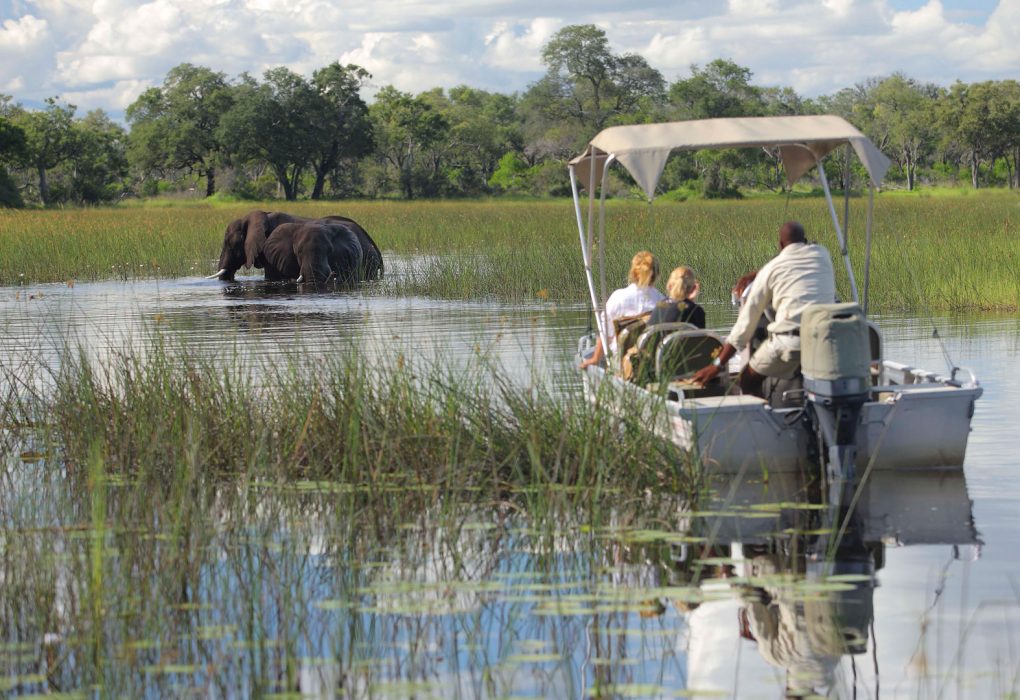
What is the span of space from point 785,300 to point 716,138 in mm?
1524

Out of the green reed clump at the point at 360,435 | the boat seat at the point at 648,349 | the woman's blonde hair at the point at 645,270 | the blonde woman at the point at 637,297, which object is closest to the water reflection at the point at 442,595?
the green reed clump at the point at 360,435

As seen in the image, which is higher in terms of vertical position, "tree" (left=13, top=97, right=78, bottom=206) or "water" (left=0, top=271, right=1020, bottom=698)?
"tree" (left=13, top=97, right=78, bottom=206)

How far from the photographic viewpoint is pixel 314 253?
26.1m

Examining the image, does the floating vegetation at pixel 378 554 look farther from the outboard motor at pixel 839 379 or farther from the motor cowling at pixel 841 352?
the motor cowling at pixel 841 352

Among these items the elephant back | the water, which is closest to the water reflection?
the water

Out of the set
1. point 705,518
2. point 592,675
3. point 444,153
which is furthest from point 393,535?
point 444,153

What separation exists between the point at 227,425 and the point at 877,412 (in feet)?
13.0

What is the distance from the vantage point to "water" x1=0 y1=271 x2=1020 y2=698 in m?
5.44

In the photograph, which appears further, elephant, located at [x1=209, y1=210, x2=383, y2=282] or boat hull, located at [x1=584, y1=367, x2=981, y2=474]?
elephant, located at [x1=209, y1=210, x2=383, y2=282]

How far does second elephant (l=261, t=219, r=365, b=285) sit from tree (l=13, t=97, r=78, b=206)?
58.9 meters

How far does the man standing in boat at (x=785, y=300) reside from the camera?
9398 mm

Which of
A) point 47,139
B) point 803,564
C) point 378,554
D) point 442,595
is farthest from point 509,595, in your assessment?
point 47,139

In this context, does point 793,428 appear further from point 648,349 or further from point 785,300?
point 648,349

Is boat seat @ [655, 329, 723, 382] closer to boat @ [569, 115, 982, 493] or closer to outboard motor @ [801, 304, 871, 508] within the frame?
boat @ [569, 115, 982, 493]
